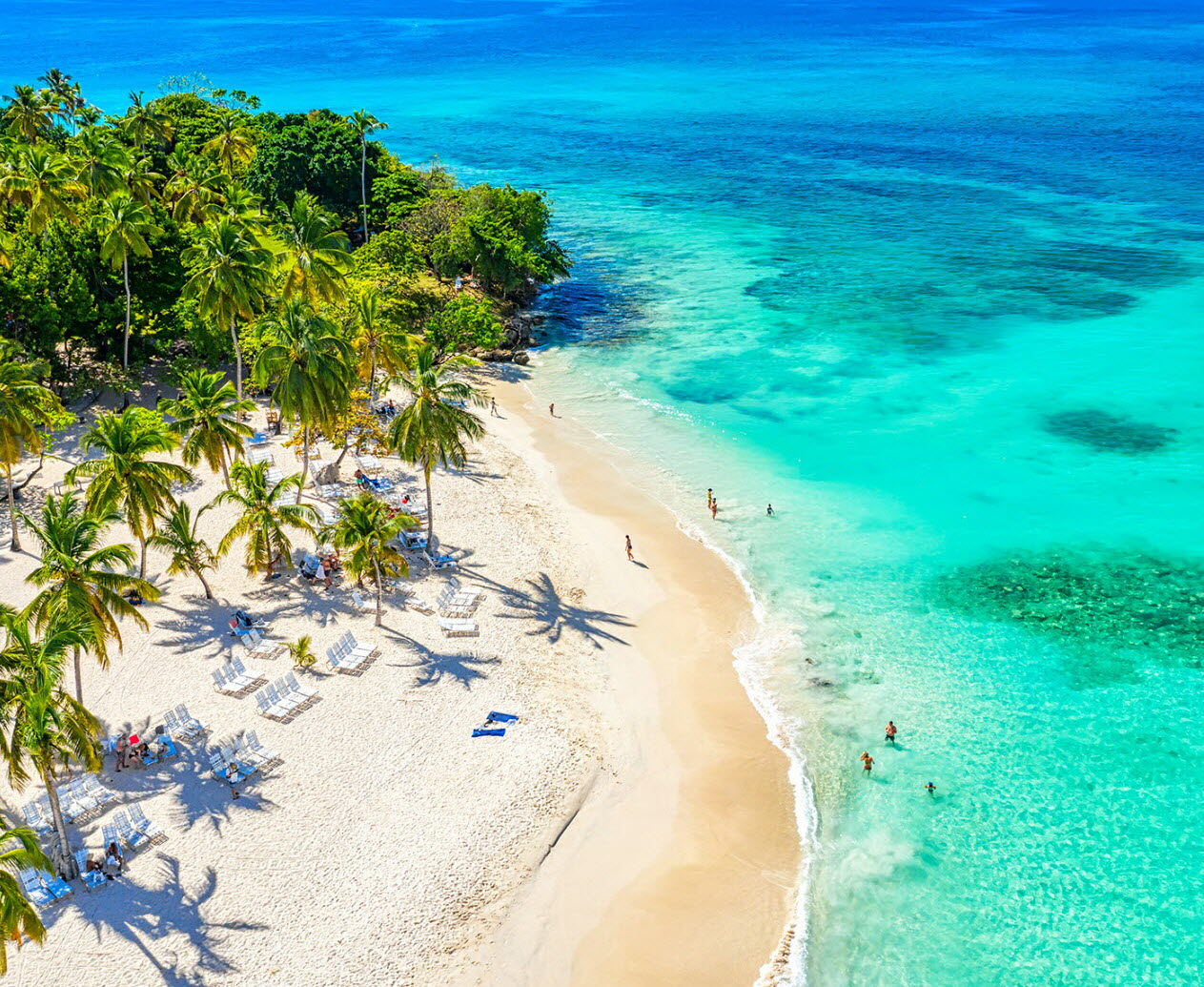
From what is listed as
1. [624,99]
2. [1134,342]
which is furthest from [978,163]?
[624,99]

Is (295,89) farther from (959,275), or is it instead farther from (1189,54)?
(1189,54)

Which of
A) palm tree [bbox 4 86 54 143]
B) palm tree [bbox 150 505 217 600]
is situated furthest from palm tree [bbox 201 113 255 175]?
palm tree [bbox 150 505 217 600]

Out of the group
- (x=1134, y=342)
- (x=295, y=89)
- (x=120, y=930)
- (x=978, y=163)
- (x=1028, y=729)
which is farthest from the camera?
(x=295, y=89)

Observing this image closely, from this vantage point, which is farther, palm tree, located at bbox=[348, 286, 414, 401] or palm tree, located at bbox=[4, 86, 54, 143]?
palm tree, located at bbox=[4, 86, 54, 143]

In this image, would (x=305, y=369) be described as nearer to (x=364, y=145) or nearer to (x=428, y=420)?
(x=428, y=420)

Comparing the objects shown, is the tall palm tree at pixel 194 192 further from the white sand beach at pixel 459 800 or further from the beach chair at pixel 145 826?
the beach chair at pixel 145 826

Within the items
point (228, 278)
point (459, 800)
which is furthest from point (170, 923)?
point (228, 278)

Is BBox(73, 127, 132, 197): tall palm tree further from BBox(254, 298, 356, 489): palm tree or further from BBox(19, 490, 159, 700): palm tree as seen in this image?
BBox(19, 490, 159, 700): palm tree
